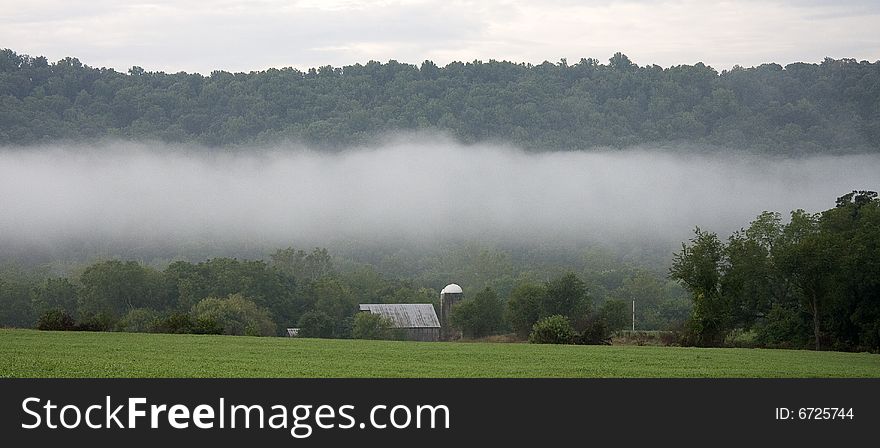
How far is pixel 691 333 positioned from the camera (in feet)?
227

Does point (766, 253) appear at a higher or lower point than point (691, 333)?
higher

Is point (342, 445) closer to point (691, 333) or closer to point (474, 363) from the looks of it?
point (474, 363)

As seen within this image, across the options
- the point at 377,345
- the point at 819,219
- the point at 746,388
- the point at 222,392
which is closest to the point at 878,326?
the point at 819,219

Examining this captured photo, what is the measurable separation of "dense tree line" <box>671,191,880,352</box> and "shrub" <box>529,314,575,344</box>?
7525mm

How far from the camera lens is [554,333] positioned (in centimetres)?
6819

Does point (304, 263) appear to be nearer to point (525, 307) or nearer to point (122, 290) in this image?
point (122, 290)

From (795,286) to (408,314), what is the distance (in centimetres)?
5281

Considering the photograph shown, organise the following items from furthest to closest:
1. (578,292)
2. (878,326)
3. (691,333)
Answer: (578,292), (691,333), (878,326)

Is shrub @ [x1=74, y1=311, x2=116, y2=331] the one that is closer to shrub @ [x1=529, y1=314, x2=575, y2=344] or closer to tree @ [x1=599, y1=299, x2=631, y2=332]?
shrub @ [x1=529, y1=314, x2=575, y2=344]

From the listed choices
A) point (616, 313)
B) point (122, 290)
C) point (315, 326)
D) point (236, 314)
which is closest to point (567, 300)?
point (616, 313)

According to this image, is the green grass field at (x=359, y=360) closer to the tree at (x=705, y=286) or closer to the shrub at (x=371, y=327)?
the tree at (x=705, y=286)

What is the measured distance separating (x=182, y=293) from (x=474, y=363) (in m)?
77.3

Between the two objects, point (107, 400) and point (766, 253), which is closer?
point (107, 400)

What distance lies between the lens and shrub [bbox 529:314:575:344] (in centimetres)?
6788
